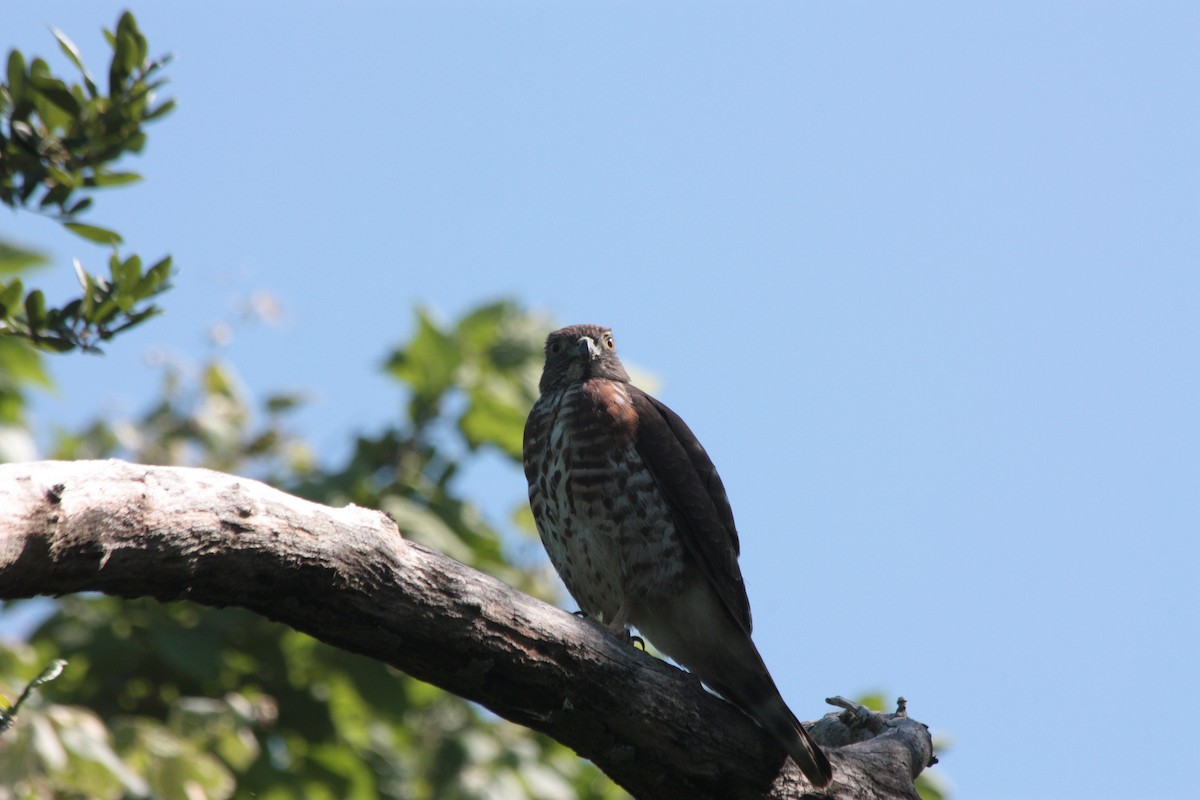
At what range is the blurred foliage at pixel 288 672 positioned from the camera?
428cm

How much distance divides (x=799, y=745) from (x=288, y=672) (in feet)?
8.10

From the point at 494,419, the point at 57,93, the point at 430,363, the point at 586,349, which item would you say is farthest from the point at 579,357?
the point at 57,93

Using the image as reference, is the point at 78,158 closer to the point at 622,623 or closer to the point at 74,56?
the point at 74,56

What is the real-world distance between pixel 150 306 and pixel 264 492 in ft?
2.69

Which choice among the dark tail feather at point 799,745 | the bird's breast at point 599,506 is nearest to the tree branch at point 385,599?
the dark tail feather at point 799,745

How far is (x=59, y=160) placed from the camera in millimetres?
3252

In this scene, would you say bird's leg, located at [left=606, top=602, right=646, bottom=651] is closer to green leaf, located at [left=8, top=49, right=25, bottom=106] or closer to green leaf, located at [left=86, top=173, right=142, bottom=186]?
green leaf, located at [left=86, top=173, right=142, bottom=186]

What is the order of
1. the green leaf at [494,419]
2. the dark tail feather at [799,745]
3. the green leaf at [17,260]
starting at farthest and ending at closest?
the green leaf at [494,419], the green leaf at [17,260], the dark tail feather at [799,745]

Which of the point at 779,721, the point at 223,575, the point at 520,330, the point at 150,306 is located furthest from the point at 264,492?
the point at 520,330

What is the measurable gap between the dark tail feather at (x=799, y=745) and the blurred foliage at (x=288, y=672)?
6.38ft

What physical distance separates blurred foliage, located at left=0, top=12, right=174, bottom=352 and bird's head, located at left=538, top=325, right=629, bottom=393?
2.18m

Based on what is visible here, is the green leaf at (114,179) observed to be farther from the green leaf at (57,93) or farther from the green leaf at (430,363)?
the green leaf at (430,363)

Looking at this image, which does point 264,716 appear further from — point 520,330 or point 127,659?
point 520,330

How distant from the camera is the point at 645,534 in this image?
422 centimetres
